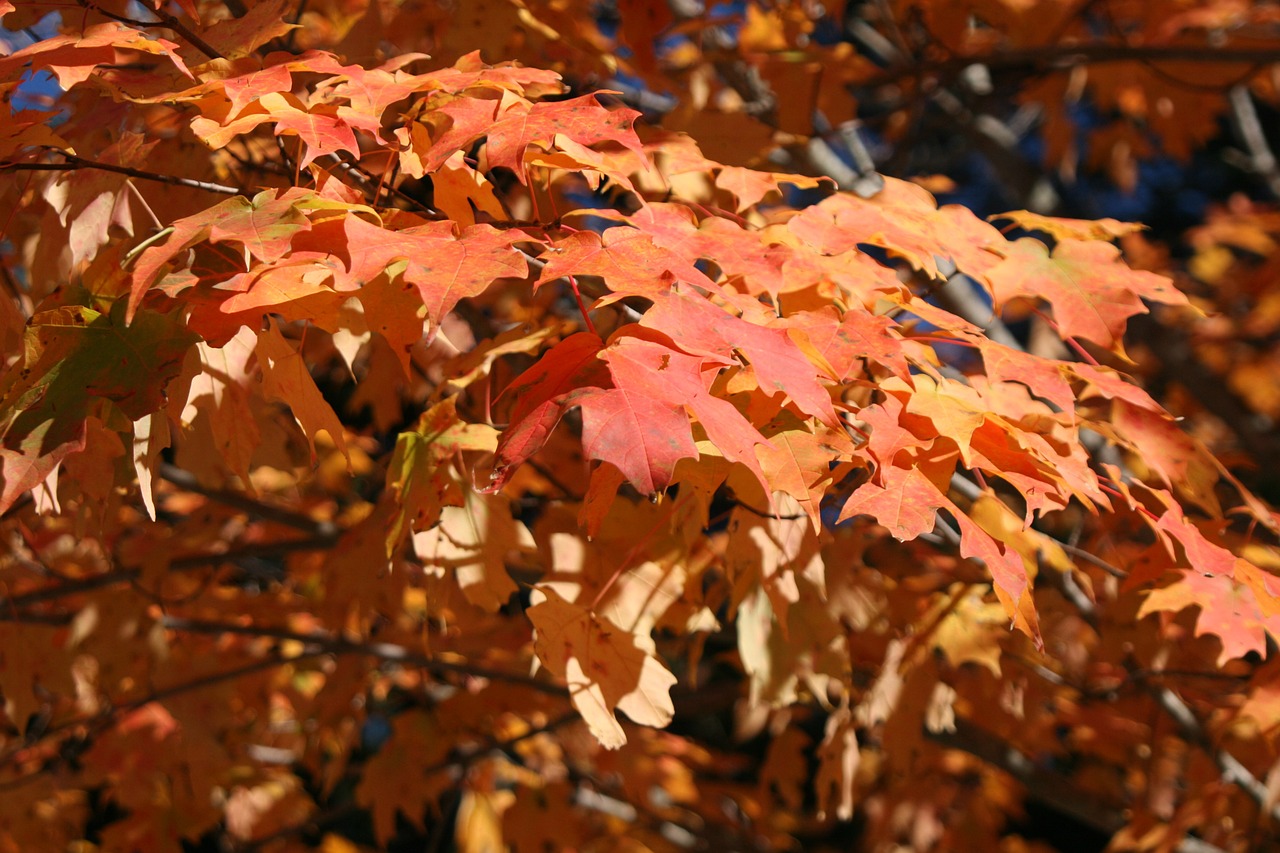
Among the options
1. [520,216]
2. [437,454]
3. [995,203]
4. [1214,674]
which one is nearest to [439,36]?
[520,216]

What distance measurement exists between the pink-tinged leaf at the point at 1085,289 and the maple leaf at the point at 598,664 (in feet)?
2.17

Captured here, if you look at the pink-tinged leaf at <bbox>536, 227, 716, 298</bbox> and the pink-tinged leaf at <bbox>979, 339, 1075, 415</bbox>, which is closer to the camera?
the pink-tinged leaf at <bbox>536, 227, 716, 298</bbox>

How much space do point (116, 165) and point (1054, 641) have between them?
2172 millimetres

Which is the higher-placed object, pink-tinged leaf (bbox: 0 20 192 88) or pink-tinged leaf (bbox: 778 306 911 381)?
pink-tinged leaf (bbox: 0 20 192 88)

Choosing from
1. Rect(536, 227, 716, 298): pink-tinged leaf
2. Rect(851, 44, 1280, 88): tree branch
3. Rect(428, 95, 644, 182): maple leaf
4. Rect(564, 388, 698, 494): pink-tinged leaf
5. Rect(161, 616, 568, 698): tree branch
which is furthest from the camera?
Rect(851, 44, 1280, 88): tree branch

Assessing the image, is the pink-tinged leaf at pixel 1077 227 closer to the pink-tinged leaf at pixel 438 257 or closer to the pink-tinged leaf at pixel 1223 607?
the pink-tinged leaf at pixel 1223 607

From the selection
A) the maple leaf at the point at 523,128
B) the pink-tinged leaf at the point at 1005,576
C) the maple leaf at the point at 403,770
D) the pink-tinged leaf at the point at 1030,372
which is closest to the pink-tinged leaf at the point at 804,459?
the pink-tinged leaf at the point at 1005,576

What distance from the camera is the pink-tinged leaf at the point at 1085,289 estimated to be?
1391 mm

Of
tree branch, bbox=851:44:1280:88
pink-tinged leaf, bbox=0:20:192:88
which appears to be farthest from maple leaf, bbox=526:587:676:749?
tree branch, bbox=851:44:1280:88

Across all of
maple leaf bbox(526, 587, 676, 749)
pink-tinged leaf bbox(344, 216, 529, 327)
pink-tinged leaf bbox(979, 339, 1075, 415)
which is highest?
pink-tinged leaf bbox(344, 216, 529, 327)

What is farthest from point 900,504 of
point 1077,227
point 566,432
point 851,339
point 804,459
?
point 566,432

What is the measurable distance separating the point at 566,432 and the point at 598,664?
992 mm

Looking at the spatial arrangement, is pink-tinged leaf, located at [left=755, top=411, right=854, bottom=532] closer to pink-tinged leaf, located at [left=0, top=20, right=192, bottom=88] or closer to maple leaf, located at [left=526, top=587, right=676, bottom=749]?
maple leaf, located at [left=526, top=587, right=676, bottom=749]

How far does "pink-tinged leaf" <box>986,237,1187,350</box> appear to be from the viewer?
1.39 meters
